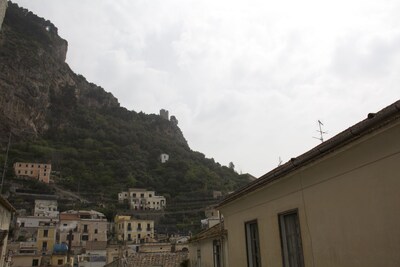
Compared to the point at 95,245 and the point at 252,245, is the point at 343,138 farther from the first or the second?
the point at 95,245

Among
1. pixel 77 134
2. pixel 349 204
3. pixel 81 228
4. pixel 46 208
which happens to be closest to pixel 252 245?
pixel 349 204

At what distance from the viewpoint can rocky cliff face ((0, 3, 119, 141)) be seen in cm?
9444

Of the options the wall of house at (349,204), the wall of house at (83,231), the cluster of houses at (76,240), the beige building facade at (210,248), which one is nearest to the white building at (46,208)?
the cluster of houses at (76,240)

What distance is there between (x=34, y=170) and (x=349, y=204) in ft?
291

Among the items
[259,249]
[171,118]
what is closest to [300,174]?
[259,249]

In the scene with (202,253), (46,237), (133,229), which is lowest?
(202,253)

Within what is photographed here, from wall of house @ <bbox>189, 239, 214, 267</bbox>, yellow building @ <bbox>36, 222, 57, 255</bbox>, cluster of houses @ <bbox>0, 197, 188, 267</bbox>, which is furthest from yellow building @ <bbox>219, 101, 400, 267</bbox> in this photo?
yellow building @ <bbox>36, 222, 57, 255</bbox>

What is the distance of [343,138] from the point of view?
4.68m

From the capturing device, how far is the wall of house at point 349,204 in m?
4.16

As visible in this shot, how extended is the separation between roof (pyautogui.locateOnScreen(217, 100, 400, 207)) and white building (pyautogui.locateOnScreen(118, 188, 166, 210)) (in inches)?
3169

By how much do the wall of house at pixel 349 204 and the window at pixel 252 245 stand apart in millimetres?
1080

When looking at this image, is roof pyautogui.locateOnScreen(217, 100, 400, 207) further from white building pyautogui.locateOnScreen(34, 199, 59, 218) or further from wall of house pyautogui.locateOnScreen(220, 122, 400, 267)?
white building pyautogui.locateOnScreen(34, 199, 59, 218)

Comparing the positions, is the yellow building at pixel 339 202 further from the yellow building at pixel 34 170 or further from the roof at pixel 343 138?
Result: the yellow building at pixel 34 170

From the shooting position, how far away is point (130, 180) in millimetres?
97000
